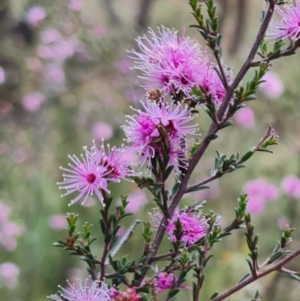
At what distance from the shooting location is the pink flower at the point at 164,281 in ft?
1.61

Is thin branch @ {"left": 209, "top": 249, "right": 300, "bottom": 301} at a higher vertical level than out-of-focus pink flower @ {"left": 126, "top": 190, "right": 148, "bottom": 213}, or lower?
lower

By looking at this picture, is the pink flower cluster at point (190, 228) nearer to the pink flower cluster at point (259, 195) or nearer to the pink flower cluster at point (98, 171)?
the pink flower cluster at point (98, 171)

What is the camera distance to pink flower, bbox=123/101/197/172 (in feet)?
1.51

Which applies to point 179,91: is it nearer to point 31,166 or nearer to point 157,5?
point 31,166

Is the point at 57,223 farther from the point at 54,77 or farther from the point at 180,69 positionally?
the point at 180,69

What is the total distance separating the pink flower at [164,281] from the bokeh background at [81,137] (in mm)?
904

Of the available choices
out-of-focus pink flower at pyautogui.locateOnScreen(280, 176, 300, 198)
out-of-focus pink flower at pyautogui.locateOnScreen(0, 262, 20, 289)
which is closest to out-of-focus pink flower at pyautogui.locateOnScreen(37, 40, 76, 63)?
out-of-focus pink flower at pyautogui.locateOnScreen(0, 262, 20, 289)

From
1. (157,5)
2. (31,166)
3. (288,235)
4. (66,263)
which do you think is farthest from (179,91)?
(157,5)

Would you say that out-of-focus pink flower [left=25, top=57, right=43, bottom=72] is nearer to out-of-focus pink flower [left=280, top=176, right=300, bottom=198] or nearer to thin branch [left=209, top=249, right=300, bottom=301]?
out-of-focus pink flower [left=280, top=176, right=300, bottom=198]

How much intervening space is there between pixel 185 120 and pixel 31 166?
1.90 metres

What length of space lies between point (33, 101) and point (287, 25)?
175 centimetres

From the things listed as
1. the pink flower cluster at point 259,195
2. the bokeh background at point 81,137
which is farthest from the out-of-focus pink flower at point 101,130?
the pink flower cluster at point 259,195

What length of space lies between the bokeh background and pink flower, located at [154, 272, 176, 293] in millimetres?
904

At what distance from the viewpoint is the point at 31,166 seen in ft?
7.48
